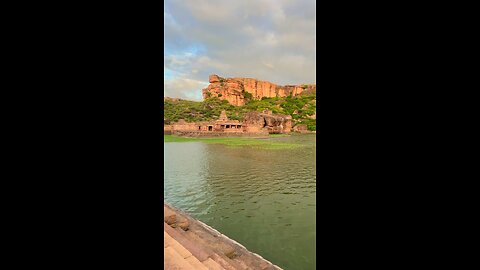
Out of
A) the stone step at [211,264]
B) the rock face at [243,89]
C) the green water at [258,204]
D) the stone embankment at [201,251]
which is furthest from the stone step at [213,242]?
the rock face at [243,89]

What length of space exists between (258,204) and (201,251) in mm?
3829

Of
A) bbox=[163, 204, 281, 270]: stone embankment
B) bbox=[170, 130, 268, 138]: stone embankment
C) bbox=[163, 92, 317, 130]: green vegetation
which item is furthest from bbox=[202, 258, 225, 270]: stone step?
bbox=[163, 92, 317, 130]: green vegetation

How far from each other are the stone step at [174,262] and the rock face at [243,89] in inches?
2535

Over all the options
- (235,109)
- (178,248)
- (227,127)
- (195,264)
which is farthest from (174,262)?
(235,109)

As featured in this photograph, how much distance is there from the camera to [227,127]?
36.4m

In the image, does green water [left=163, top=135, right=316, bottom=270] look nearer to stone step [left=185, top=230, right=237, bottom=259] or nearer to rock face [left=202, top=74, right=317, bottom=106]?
stone step [left=185, top=230, right=237, bottom=259]

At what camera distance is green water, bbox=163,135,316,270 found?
4.58 meters

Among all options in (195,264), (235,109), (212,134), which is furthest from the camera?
(235,109)

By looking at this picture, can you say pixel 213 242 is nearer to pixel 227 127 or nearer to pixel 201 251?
pixel 201 251

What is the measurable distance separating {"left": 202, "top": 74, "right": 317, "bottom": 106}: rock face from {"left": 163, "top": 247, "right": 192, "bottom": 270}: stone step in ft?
211

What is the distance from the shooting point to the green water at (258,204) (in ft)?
15.0
